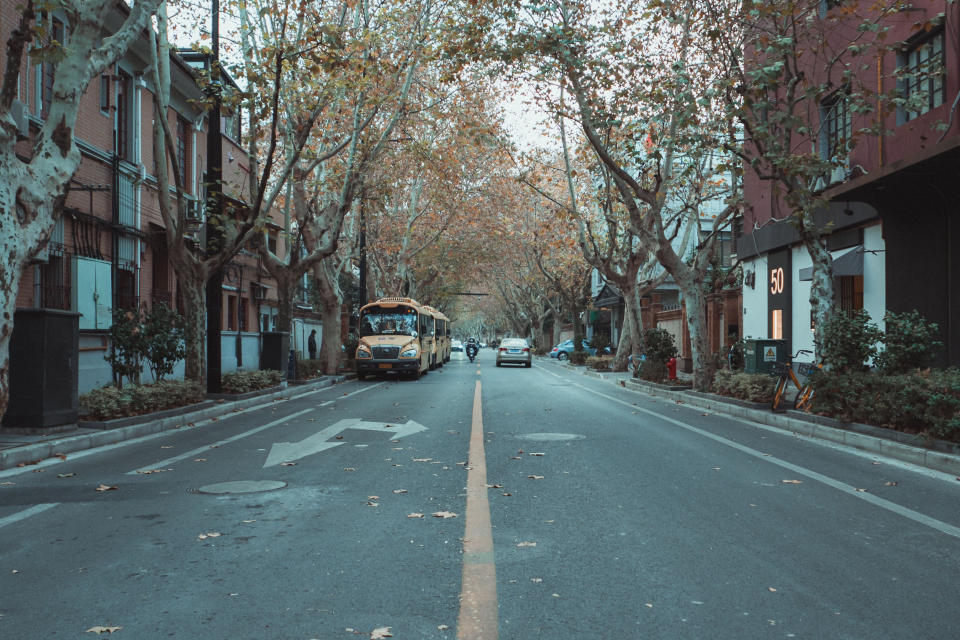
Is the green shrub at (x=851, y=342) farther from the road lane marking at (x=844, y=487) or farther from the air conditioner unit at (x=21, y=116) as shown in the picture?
the air conditioner unit at (x=21, y=116)

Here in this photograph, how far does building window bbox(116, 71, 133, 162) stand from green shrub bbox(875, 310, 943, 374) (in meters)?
17.2

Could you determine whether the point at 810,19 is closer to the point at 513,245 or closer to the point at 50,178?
the point at 50,178

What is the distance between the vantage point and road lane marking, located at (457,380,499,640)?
345 centimetres

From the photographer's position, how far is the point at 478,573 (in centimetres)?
421

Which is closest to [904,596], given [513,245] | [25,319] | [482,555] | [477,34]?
[482,555]

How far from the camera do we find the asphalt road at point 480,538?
357 cm

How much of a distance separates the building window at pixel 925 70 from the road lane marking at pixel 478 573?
11689 millimetres

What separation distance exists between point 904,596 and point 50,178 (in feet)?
29.0

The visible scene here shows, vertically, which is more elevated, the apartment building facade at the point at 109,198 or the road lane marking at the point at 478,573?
the apartment building facade at the point at 109,198

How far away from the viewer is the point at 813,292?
1343cm

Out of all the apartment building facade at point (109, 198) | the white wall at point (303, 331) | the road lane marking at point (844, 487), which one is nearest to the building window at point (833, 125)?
the road lane marking at point (844, 487)

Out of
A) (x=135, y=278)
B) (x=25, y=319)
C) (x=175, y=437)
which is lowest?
(x=175, y=437)

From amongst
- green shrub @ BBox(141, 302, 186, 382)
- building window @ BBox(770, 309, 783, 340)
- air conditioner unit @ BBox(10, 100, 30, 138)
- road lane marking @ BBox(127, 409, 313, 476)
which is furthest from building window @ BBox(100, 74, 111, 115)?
building window @ BBox(770, 309, 783, 340)

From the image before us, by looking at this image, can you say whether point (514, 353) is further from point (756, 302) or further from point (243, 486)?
point (243, 486)
